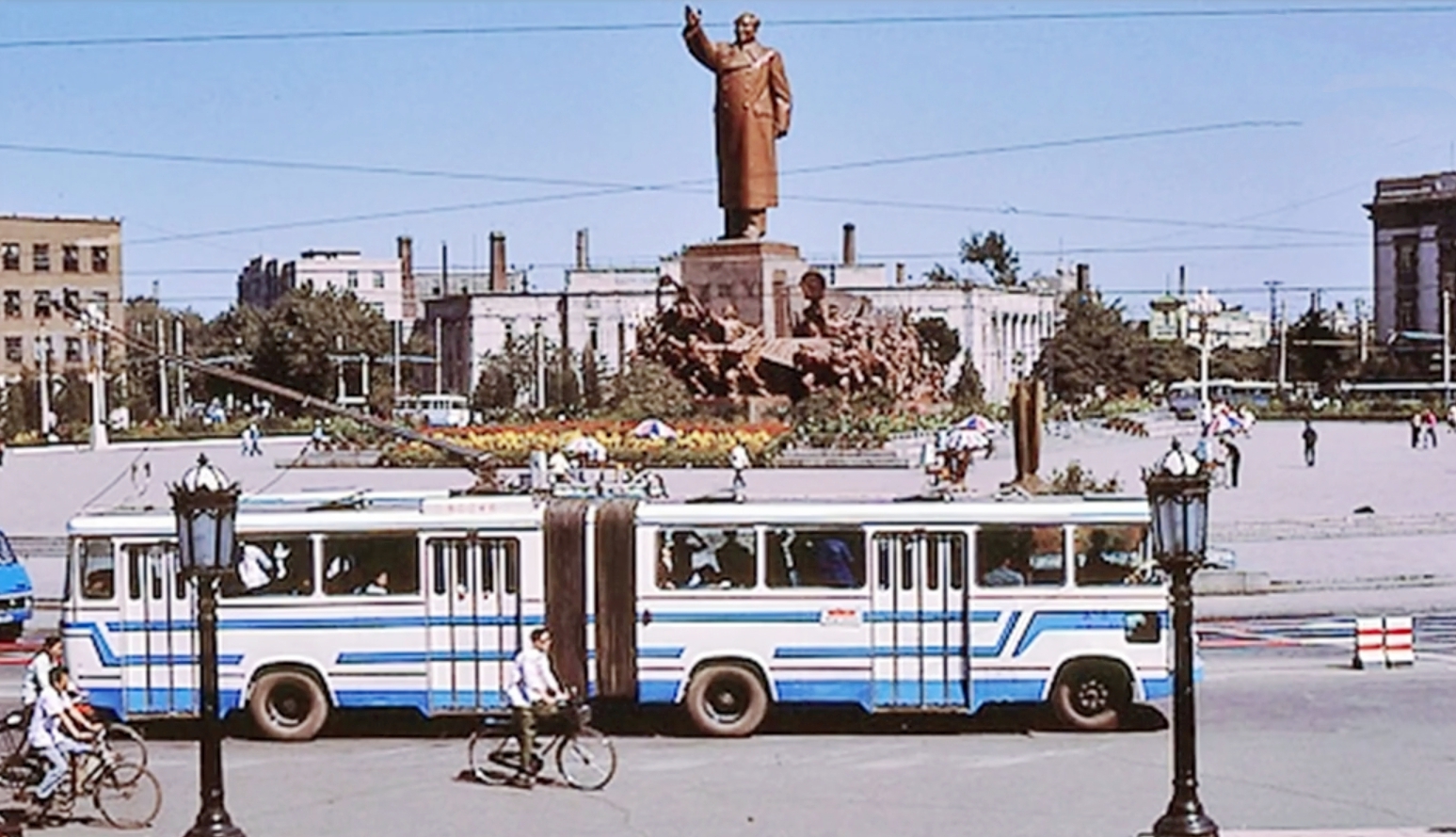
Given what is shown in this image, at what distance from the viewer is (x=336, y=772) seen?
65.4ft

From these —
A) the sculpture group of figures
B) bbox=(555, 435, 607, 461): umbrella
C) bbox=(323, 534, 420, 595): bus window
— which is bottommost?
bbox=(323, 534, 420, 595): bus window

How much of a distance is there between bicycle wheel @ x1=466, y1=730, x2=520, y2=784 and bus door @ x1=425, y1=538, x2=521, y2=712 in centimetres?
167

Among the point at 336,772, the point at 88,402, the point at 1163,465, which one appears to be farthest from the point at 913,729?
the point at 88,402

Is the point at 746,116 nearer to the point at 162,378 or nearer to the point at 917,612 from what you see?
the point at 917,612

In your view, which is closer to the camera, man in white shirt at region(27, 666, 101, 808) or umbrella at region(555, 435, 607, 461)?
man in white shirt at region(27, 666, 101, 808)

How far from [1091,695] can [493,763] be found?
6.15m

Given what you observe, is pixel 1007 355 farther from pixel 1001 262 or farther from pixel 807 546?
pixel 807 546

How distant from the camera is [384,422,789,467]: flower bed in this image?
5719cm

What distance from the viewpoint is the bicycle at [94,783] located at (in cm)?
1736

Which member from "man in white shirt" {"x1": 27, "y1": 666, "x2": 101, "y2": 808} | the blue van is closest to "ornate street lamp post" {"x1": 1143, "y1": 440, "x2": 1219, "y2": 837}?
"man in white shirt" {"x1": 27, "y1": 666, "x2": 101, "y2": 808}

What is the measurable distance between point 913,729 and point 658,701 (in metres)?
2.65

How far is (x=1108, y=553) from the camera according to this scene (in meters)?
21.3

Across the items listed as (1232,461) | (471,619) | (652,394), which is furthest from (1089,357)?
(471,619)

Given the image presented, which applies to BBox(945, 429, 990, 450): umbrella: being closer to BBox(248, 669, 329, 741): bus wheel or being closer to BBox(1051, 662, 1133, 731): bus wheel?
BBox(1051, 662, 1133, 731): bus wheel
